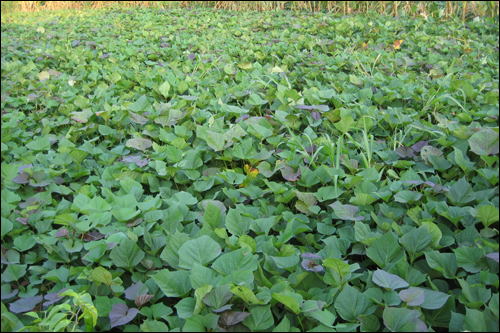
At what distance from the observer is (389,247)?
44.5 inches

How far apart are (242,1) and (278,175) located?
6360 mm

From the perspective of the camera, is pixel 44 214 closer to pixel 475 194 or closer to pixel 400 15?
pixel 475 194

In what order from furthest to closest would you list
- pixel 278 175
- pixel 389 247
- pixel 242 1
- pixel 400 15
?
pixel 242 1 → pixel 400 15 → pixel 278 175 → pixel 389 247

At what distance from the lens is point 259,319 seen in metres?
0.92

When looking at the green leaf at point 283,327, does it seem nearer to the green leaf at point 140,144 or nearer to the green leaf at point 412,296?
the green leaf at point 412,296

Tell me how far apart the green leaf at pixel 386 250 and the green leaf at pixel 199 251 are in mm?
481

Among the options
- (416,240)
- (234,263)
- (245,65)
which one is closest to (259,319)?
(234,263)

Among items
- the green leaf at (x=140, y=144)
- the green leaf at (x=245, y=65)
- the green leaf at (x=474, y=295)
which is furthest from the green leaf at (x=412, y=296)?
the green leaf at (x=245, y=65)

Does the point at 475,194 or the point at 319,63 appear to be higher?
the point at 319,63

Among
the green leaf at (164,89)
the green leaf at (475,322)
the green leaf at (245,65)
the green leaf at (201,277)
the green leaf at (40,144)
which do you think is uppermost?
the green leaf at (245,65)

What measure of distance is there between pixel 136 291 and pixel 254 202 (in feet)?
2.01

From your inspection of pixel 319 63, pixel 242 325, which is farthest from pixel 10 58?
pixel 242 325

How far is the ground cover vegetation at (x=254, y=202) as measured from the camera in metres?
0.98

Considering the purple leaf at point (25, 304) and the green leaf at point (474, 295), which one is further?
the purple leaf at point (25, 304)
